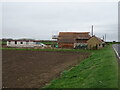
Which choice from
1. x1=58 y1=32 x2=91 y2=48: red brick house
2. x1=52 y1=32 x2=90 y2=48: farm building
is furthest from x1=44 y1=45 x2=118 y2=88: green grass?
x1=58 y1=32 x2=91 y2=48: red brick house

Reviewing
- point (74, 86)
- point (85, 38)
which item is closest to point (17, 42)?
point (85, 38)

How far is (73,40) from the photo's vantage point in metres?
53.2

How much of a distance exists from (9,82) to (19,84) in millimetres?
1052

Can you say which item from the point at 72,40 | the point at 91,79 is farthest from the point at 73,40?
the point at 91,79

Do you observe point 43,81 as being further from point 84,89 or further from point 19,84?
point 84,89

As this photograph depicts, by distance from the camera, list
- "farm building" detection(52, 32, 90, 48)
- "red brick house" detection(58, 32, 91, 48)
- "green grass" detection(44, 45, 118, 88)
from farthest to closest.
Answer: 1. "red brick house" detection(58, 32, 91, 48)
2. "farm building" detection(52, 32, 90, 48)
3. "green grass" detection(44, 45, 118, 88)

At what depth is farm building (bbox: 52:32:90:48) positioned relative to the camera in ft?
169

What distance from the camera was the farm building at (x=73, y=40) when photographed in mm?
51406

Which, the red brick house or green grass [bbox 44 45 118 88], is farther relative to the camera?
the red brick house

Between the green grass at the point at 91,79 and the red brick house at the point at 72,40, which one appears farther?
the red brick house at the point at 72,40

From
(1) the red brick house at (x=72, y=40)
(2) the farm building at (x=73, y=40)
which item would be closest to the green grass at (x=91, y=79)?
(2) the farm building at (x=73, y=40)

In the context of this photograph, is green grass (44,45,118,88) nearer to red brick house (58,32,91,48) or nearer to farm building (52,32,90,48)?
farm building (52,32,90,48)

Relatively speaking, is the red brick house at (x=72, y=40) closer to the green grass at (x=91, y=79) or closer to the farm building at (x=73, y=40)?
the farm building at (x=73, y=40)

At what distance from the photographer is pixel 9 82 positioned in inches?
498
